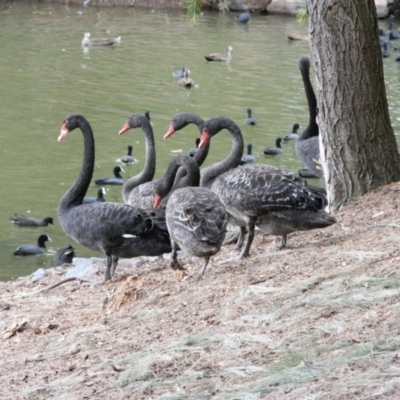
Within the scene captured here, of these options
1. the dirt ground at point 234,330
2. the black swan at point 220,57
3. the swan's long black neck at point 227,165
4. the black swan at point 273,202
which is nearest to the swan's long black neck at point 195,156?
the swan's long black neck at point 227,165

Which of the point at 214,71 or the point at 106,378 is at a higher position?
the point at 106,378

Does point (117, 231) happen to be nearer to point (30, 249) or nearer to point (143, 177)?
point (143, 177)

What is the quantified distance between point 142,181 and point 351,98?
3.06 metres

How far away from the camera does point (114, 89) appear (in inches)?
792

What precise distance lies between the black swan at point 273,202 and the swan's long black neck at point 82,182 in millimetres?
1836

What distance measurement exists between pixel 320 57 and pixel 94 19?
22.3 meters

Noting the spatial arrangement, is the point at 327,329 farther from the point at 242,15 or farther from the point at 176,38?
the point at 242,15

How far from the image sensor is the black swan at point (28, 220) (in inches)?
451

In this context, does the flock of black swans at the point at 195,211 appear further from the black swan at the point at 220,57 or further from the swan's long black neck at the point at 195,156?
the black swan at the point at 220,57

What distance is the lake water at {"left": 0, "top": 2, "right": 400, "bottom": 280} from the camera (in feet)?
44.2

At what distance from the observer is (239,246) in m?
8.50

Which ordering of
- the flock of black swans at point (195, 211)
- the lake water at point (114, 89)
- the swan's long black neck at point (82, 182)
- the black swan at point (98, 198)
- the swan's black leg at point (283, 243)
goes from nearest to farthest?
the flock of black swans at point (195, 211) < the swan's black leg at point (283, 243) < the swan's long black neck at point (82, 182) < the black swan at point (98, 198) < the lake water at point (114, 89)

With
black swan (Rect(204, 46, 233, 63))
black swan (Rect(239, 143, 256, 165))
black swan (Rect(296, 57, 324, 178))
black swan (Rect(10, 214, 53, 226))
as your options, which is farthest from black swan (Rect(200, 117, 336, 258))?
black swan (Rect(204, 46, 233, 63))

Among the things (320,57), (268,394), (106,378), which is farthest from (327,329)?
(320,57)
